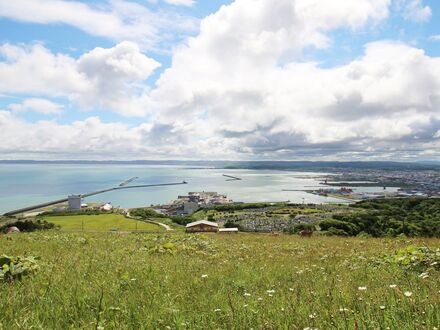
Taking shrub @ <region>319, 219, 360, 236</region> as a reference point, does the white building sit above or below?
below

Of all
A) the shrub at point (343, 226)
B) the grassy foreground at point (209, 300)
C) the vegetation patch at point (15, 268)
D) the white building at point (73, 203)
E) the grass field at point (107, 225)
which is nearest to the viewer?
the grassy foreground at point (209, 300)

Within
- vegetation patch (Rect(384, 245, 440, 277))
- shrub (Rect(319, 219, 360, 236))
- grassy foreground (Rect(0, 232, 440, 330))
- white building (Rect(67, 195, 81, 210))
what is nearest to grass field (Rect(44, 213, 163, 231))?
shrub (Rect(319, 219, 360, 236))

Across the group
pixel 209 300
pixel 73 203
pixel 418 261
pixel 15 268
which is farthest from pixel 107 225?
pixel 73 203

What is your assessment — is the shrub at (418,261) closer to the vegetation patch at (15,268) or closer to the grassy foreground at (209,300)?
the grassy foreground at (209,300)

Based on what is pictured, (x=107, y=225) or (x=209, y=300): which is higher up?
(x=209, y=300)

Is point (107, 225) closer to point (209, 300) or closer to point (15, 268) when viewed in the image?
point (15, 268)

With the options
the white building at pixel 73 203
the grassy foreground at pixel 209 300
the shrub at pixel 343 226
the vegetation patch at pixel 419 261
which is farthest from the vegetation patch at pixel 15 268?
the white building at pixel 73 203

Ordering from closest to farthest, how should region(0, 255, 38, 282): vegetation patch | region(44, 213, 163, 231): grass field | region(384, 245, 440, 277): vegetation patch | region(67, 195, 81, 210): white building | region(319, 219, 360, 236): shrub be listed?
1. region(0, 255, 38, 282): vegetation patch
2. region(384, 245, 440, 277): vegetation patch
3. region(319, 219, 360, 236): shrub
4. region(44, 213, 163, 231): grass field
5. region(67, 195, 81, 210): white building

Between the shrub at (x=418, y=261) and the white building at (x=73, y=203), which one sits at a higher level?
the shrub at (x=418, y=261)

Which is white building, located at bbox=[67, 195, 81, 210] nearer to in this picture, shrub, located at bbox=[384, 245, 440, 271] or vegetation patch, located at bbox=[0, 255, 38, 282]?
vegetation patch, located at bbox=[0, 255, 38, 282]

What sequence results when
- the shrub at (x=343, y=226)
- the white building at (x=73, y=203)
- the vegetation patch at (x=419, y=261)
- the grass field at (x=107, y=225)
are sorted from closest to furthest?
the vegetation patch at (x=419, y=261) < the shrub at (x=343, y=226) < the grass field at (x=107, y=225) < the white building at (x=73, y=203)

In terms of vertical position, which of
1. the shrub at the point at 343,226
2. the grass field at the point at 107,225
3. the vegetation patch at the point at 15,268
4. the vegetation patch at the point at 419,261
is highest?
the vegetation patch at the point at 15,268

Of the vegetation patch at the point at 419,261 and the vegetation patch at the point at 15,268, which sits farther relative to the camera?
the vegetation patch at the point at 419,261

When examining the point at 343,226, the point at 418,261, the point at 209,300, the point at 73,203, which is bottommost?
the point at 73,203
